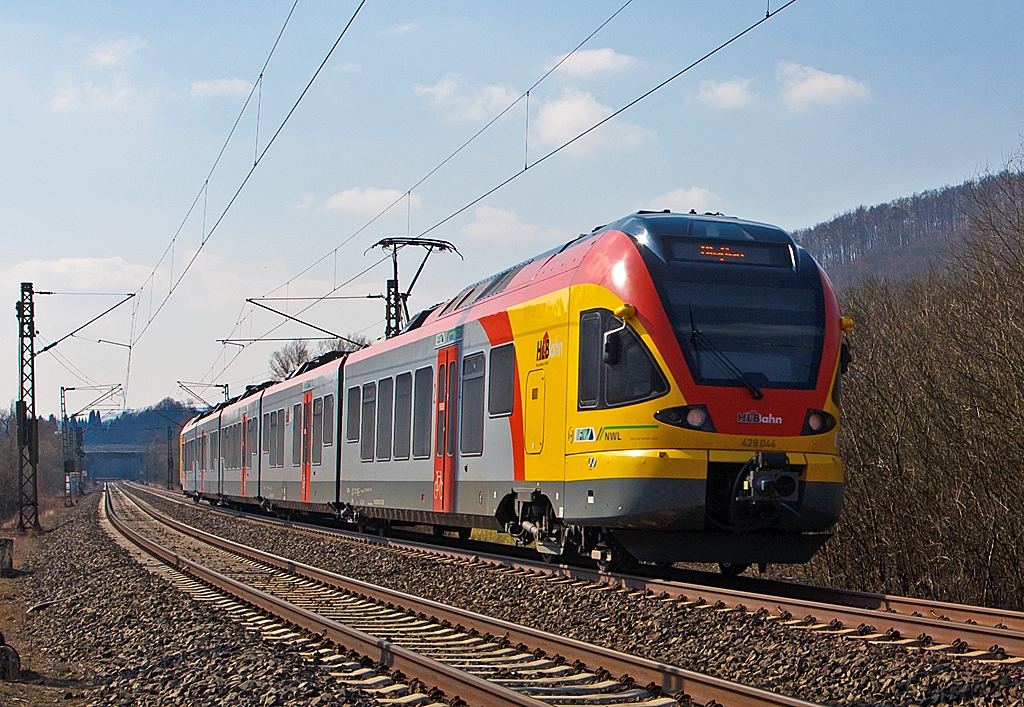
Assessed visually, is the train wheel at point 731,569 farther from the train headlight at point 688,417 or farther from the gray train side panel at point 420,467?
the gray train side panel at point 420,467

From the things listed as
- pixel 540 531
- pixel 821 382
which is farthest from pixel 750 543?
pixel 540 531

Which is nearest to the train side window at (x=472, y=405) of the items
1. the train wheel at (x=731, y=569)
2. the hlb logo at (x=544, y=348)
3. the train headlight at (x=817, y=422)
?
the hlb logo at (x=544, y=348)

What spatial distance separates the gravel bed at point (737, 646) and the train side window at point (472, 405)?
1557 millimetres

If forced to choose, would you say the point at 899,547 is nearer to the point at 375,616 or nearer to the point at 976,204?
the point at 976,204

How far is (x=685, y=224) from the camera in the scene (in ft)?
36.7

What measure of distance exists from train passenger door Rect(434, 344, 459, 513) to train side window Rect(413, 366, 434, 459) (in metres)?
0.33

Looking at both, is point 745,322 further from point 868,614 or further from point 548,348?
point 868,614

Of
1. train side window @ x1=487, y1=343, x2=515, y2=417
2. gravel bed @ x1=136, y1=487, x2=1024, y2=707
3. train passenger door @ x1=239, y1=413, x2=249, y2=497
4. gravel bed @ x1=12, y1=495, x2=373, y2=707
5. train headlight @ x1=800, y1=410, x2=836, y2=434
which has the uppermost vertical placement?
train side window @ x1=487, y1=343, x2=515, y2=417

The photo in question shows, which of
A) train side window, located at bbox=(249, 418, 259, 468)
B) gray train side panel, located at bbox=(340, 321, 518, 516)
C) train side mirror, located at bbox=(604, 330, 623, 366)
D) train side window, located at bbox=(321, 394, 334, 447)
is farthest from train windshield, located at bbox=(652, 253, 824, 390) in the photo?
train side window, located at bbox=(249, 418, 259, 468)

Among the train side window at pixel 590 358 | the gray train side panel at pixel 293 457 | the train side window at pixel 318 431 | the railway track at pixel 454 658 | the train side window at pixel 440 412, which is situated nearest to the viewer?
the railway track at pixel 454 658

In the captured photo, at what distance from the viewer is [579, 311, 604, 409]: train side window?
35.5 feet

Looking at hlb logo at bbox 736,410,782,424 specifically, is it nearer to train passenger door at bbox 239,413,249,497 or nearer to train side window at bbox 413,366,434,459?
train side window at bbox 413,366,434,459

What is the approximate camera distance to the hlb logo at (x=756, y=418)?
10.3 m

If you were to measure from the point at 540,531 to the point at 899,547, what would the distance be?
4.20 meters
